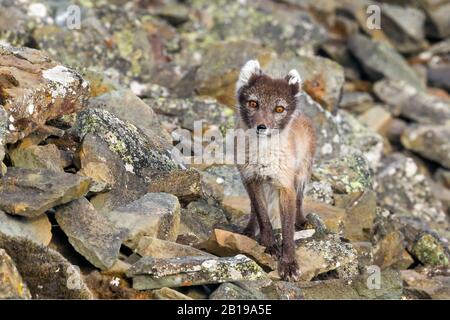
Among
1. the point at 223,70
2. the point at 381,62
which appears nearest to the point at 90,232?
the point at 223,70

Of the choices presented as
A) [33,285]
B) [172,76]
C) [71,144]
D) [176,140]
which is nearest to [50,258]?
[33,285]

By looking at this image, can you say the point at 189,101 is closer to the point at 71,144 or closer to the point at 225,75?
the point at 225,75

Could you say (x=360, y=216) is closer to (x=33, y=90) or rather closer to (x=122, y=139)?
(x=122, y=139)

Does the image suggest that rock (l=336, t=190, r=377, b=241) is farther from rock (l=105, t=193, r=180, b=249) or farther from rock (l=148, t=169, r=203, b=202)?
rock (l=105, t=193, r=180, b=249)

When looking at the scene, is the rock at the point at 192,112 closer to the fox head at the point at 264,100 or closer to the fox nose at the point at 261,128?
the fox head at the point at 264,100

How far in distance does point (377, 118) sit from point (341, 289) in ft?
41.2

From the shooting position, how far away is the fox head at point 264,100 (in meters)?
10.4

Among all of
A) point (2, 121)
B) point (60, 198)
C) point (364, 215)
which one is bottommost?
point (364, 215)

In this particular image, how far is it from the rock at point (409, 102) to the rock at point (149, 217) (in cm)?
1299

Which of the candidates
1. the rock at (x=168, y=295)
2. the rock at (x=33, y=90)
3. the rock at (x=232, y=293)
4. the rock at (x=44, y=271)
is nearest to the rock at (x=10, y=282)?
the rock at (x=44, y=271)

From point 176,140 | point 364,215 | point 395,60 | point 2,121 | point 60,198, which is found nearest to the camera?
point 60,198

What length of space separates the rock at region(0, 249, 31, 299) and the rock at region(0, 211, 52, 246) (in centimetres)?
42

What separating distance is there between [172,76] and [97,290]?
9721 mm

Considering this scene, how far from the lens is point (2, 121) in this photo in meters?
9.55
